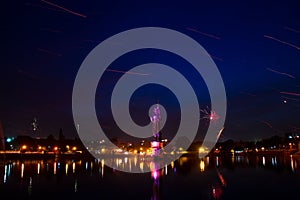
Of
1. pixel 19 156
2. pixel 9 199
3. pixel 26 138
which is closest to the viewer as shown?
pixel 9 199

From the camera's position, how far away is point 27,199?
58.1ft

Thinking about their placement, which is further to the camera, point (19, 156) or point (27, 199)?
point (19, 156)

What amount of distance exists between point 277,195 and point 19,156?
79327 millimetres

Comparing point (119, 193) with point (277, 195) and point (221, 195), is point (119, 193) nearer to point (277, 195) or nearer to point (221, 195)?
point (221, 195)

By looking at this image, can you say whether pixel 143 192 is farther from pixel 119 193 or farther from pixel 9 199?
pixel 9 199

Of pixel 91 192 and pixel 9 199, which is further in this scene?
pixel 91 192

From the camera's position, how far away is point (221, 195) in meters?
18.3

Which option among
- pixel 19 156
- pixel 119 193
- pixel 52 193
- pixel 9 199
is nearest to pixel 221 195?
pixel 119 193

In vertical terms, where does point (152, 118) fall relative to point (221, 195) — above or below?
above

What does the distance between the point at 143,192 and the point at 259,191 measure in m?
→ 7.28

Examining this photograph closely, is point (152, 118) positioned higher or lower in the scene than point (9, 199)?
higher

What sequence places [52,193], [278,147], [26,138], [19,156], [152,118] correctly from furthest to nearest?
[278,147], [26,138], [152,118], [19,156], [52,193]

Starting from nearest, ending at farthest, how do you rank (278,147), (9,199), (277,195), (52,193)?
(9,199)
(277,195)
(52,193)
(278,147)

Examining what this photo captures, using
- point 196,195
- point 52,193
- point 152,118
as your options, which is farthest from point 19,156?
point 196,195
